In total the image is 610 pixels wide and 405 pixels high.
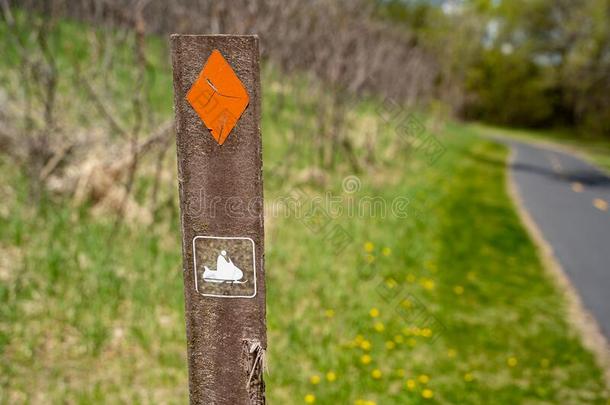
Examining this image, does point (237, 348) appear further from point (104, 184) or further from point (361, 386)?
point (104, 184)

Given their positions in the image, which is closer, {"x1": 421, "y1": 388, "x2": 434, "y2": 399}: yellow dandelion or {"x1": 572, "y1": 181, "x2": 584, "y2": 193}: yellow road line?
{"x1": 421, "y1": 388, "x2": 434, "y2": 399}: yellow dandelion

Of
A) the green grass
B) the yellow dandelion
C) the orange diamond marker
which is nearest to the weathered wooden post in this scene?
the orange diamond marker

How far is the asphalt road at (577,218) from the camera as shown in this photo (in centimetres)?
591

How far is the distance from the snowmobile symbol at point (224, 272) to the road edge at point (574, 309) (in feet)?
12.6

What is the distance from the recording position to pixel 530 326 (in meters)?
4.84

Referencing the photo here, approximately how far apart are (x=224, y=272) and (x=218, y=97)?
51 centimetres

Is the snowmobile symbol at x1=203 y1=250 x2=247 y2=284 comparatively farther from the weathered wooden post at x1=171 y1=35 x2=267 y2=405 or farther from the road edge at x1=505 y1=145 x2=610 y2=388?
the road edge at x1=505 y1=145 x2=610 y2=388

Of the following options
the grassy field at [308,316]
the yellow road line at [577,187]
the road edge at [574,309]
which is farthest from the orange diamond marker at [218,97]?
the yellow road line at [577,187]

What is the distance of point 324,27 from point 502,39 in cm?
3926

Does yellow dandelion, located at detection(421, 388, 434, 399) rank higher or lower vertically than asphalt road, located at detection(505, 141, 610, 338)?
lower

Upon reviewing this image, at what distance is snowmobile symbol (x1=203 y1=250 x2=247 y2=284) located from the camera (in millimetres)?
1433

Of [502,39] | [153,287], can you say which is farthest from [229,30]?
[502,39]

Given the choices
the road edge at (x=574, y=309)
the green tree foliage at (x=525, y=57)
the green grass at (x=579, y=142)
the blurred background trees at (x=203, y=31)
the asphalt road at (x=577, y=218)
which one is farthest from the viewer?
the green tree foliage at (x=525, y=57)

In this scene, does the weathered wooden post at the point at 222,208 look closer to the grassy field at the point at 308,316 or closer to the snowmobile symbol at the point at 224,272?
the snowmobile symbol at the point at 224,272
